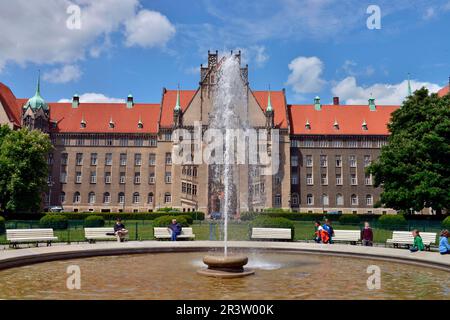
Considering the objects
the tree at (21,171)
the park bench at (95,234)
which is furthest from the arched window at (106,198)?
the park bench at (95,234)

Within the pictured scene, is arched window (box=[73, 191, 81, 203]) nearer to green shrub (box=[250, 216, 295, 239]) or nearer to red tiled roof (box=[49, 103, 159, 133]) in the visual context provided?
red tiled roof (box=[49, 103, 159, 133])

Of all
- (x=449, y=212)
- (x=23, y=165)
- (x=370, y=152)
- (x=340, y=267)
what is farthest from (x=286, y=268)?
(x=370, y=152)

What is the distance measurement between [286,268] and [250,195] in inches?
2108

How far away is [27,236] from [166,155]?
4703 cm

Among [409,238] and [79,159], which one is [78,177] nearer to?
[79,159]

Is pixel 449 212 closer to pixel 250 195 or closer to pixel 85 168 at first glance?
pixel 250 195

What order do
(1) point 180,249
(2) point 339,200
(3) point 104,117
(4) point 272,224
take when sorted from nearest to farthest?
(1) point 180,249 < (4) point 272,224 < (2) point 339,200 < (3) point 104,117

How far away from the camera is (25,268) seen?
13.0 metres

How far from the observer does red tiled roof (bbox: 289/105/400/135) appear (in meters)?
68.8

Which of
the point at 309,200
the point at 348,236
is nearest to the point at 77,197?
the point at 309,200

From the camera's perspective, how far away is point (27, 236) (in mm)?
18359

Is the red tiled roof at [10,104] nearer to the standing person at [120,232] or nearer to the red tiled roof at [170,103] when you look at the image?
the red tiled roof at [170,103]

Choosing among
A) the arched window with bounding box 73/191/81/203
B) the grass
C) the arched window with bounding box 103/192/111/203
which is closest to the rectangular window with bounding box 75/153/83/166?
the arched window with bounding box 73/191/81/203
